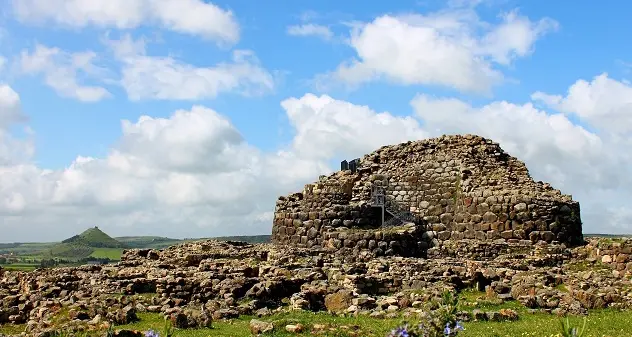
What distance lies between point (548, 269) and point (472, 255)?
4.54 m

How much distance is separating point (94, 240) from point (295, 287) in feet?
589

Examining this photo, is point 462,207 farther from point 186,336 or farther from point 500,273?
point 186,336

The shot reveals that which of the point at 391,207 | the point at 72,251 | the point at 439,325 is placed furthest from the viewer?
the point at 72,251

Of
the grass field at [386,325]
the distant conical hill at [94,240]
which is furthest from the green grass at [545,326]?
the distant conical hill at [94,240]

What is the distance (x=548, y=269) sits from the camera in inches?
906

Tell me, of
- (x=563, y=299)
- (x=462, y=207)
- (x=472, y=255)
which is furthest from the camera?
(x=462, y=207)

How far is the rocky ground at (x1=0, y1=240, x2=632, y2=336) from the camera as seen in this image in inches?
660

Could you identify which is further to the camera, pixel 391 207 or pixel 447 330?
pixel 391 207

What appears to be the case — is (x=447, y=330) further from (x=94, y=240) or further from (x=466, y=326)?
(x=94, y=240)

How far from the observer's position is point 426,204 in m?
31.3

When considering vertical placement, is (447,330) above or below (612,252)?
below

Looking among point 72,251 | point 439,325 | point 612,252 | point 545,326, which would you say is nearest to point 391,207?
point 612,252

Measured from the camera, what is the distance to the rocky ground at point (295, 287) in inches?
660

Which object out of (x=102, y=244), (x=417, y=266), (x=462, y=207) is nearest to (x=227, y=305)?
(x=417, y=266)
